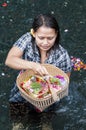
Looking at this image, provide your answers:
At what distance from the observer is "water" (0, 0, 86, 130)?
430cm

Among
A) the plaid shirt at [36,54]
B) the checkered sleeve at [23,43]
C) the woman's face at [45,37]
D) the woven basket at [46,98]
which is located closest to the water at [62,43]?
the woven basket at [46,98]

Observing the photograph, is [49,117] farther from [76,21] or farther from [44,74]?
[76,21]

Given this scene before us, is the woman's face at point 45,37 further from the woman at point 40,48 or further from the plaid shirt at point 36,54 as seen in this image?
the plaid shirt at point 36,54

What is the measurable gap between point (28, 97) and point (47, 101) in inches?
7.0

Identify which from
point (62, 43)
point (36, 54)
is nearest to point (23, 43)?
point (36, 54)

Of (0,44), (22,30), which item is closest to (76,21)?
(22,30)

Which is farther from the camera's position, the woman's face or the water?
the water

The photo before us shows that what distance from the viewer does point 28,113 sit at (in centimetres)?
434

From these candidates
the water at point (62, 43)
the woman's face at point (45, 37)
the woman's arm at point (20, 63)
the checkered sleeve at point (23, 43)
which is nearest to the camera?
the woman's arm at point (20, 63)

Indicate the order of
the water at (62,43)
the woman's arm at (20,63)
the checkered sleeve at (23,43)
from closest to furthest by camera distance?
the woman's arm at (20,63)
the checkered sleeve at (23,43)
the water at (62,43)

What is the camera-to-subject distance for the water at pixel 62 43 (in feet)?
14.1

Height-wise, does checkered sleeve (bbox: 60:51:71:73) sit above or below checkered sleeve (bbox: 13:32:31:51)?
below

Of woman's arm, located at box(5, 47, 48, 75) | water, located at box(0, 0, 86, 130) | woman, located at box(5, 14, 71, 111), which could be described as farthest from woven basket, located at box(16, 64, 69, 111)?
water, located at box(0, 0, 86, 130)

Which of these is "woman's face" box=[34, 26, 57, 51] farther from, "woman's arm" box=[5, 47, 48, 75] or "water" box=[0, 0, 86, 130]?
"water" box=[0, 0, 86, 130]
